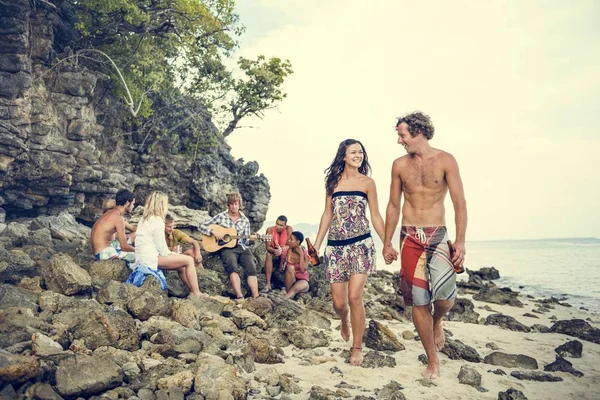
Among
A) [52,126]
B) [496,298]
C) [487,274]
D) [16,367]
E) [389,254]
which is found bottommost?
[487,274]

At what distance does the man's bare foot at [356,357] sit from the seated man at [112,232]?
4164 millimetres

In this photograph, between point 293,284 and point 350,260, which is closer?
point 350,260

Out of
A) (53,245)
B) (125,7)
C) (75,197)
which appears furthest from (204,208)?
(53,245)

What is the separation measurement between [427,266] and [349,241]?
100 centimetres

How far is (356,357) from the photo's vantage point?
17.6 ft

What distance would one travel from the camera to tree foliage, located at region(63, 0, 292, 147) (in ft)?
55.1

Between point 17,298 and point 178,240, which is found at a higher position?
point 178,240

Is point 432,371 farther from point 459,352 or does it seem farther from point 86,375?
point 86,375

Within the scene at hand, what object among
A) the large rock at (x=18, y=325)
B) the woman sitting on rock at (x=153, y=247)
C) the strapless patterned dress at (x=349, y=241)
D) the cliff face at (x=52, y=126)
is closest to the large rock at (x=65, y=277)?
the woman sitting on rock at (x=153, y=247)

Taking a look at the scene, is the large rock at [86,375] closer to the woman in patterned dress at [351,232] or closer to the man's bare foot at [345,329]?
the woman in patterned dress at [351,232]

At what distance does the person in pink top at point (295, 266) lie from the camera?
9578 millimetres

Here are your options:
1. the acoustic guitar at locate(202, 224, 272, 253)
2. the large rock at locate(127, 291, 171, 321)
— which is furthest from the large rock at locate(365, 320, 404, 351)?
the acoustic guitar at locate(202, 224, 272, 253)

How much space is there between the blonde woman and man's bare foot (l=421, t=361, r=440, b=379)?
390cm

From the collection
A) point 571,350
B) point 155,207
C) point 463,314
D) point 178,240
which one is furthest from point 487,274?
point 155,207
